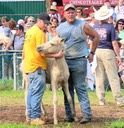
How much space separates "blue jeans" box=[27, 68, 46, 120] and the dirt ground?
0.38 meters

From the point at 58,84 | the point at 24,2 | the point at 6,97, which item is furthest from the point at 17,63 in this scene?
the point at 24,2

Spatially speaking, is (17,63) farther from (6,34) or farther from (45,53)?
(45,53)

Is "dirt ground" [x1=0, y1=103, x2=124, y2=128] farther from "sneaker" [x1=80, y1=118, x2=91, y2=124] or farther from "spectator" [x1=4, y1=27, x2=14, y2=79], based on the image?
"spectator" [x1=4, y1=27, x2=14, y2=79]

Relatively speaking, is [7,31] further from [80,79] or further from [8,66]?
[80,79]

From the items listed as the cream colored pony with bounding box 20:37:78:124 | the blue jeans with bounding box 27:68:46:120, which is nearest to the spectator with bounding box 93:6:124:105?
the cream colored pony with bounding box 20:37:78:124

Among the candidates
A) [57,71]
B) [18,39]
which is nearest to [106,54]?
[57,71]

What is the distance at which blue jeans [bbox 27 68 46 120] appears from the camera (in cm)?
1289

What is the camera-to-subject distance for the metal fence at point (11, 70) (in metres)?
20.7

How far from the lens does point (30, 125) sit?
12.9m

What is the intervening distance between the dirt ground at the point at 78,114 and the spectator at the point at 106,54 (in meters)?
0.58

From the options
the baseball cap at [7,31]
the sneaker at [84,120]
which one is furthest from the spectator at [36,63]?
the baseball cap at [7,31]

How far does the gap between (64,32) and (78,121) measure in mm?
1810

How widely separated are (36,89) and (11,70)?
26.9 ft

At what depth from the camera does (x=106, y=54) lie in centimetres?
1672
